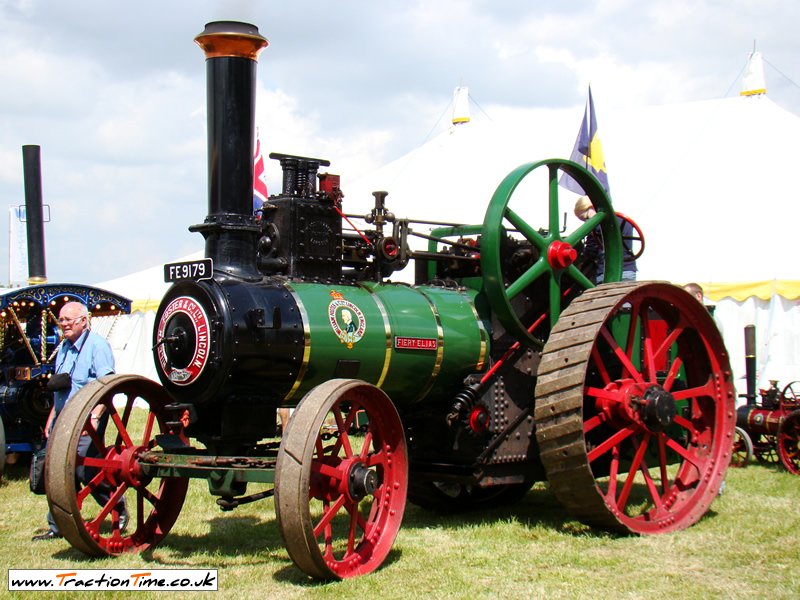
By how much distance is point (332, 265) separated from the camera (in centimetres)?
522

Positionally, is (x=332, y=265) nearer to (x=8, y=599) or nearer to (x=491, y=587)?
(x=491, y=587)

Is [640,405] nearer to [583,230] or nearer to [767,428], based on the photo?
[583,230]

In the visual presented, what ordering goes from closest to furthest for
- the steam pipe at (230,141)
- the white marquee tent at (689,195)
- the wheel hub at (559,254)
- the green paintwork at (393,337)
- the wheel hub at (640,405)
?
the steam pipe at (230,141) → the green paintwork at (393,337) → the wheel hub at (640,405) → the wheel hub at (559,254) → the white marquee tent at (689,195)

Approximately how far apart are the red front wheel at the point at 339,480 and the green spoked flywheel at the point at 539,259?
1120 mm

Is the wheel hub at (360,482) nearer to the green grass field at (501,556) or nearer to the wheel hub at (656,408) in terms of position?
the green grass field at (501,556)

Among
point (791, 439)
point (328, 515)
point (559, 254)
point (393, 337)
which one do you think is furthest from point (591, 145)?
point (328, 515)

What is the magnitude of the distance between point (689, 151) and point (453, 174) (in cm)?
371

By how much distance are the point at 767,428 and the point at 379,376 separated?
14.7ft

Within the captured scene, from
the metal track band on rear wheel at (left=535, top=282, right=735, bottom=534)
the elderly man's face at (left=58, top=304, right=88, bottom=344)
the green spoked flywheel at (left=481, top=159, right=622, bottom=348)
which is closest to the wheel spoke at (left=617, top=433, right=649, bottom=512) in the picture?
the metal track band on rear wheel at (left=535, top=282, right=735, bottom=534)

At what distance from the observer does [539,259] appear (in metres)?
5.66

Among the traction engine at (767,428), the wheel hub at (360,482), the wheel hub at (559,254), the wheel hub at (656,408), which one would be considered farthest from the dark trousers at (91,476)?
the traction engine at (767,428)

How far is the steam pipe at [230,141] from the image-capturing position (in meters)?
4.76

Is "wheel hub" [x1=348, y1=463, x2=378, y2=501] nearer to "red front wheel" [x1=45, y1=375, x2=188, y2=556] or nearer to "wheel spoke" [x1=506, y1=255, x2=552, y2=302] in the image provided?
"red front wheel" [x1=45, y1=375, x2=188, y2=556]

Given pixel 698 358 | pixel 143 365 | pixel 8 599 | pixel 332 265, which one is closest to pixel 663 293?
pixel 698 358
